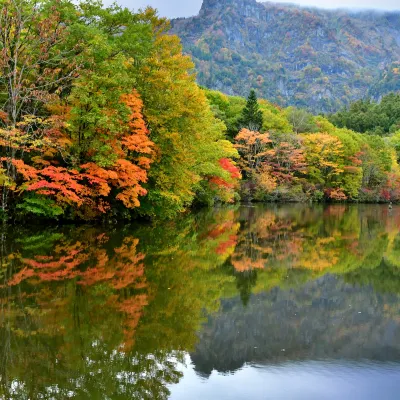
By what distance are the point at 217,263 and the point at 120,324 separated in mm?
6456

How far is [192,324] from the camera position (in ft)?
27.0

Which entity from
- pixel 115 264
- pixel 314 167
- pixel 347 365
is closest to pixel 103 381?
pixel 347 365

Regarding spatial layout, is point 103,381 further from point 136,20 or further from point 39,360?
point 136,20

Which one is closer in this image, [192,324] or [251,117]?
[192,324]

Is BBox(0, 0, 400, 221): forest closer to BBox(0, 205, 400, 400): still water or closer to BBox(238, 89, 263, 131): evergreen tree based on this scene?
BBox(0, 205, 400, 400): still water

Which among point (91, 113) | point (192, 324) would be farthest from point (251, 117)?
point (192, 324)

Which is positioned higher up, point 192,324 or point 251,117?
point 251,117

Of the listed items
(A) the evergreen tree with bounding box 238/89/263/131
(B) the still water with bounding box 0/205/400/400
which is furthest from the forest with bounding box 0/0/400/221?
(A) the evergreen tree with bounding box 238/89/263/131

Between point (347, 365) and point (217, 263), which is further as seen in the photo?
point (217, 263)

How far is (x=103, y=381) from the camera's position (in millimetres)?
5871

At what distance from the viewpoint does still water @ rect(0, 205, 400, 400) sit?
6066mm

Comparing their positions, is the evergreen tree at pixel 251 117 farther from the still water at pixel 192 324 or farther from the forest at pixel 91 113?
the still water at pixel 192 324

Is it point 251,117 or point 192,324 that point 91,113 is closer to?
point 192,324

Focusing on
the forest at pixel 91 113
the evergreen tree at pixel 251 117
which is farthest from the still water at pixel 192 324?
the evergreen tree at pixel 251 117
